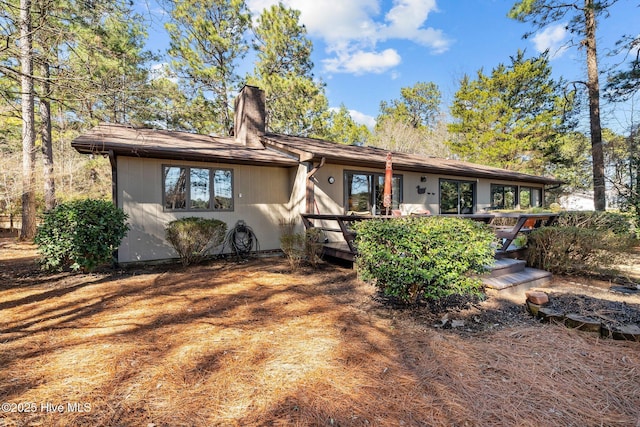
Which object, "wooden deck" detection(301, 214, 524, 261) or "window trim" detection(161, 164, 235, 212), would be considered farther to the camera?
"window trim" detection(161, 164, 235, 212)

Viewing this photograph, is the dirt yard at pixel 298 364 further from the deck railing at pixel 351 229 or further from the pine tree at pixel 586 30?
the pine tree at pixel 586 30

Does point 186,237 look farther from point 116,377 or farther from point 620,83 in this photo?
point 620,83

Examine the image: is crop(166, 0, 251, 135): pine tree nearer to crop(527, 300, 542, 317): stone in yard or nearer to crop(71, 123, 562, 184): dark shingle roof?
crop(71, 123, 562, 184): dark shingle roof

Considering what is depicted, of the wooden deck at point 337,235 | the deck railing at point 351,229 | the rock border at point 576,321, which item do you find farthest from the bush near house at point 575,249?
the rock border at point 576,321

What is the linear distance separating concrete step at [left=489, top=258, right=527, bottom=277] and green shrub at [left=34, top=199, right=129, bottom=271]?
6.74 m

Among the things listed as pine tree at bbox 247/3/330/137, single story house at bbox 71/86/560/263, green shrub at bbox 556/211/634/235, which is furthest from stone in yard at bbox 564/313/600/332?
pine tree at bbox 247/3/330/137

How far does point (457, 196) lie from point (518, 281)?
6.32 metres

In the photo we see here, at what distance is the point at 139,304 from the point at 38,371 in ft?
5.48

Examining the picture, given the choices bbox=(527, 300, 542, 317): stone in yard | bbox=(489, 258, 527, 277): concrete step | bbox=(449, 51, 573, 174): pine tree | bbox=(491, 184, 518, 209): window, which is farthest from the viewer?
bbox=(449, 51, 573, 174): pine tree

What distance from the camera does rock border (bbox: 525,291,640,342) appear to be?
2.93m

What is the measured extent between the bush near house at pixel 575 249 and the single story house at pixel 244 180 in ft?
12.3

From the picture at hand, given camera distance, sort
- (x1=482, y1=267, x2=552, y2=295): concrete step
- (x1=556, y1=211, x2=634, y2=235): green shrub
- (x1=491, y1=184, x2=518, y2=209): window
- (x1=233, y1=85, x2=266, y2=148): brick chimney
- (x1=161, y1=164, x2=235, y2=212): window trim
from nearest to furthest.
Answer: (x1=482, y1=267, x2=552, y2=295): concrete step
(x1=161, y1=164, x2=235, y2=212): window trim
(x1=556, y1=211, x2=634, y2=235): green shrub
(x1=233, y1=85, x2=266, y2=148): brick chimney
(x1=491, y1=184, x2=518, y2=209): window

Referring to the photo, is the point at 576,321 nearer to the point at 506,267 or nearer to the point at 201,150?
the point at 506,267

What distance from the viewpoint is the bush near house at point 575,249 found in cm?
521
